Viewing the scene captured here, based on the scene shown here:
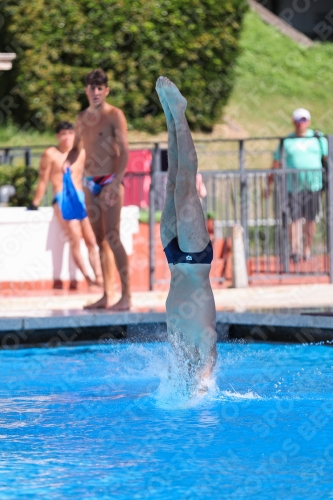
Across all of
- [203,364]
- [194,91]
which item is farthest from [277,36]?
[203,364]

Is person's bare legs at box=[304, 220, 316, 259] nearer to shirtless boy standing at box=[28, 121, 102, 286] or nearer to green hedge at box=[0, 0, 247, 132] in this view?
shirtless boy standing at box=[28, 121, 102, 286]

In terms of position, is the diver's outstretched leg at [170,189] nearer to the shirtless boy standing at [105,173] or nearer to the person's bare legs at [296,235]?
the shirtless boy standing at [105,173]

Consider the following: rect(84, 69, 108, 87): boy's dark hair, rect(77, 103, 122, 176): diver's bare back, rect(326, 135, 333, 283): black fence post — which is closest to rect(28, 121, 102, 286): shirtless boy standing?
rect(77, 103, 122, 176): diver's bare back

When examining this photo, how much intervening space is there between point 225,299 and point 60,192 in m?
2.53

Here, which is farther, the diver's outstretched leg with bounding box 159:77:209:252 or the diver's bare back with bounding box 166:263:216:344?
the diver's bare back with bounding box 166:263:216:344

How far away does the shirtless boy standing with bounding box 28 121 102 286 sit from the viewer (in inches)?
460

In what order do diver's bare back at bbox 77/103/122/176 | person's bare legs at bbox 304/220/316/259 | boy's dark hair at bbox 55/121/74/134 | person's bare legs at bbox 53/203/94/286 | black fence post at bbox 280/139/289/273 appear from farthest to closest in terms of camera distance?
person's bare legs at bbox 304/220/316/259 < black fence post at bbox 280/139/289/273 < boy's dark hair at bbox 55/121/74/134 < person's bare legs at bbox 53/203/94/286 < diver's bare back at bbox 77/103/122/176

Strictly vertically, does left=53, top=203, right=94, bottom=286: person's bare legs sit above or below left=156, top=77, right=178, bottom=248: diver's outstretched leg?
below

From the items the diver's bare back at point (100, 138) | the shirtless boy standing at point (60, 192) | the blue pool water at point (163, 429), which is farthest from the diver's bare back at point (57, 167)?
the blue pool water at point (163, 429)

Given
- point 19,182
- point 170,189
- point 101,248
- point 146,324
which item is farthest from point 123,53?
point 170,189

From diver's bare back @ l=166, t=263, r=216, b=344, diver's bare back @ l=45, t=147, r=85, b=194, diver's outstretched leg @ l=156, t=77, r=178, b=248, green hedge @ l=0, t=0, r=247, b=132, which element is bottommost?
green hedge @ l=0, t=0, r=247, b=132

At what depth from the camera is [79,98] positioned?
21438 millimetres

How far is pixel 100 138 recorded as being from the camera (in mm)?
9367

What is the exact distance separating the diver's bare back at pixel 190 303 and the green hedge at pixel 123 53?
52.0 ft
